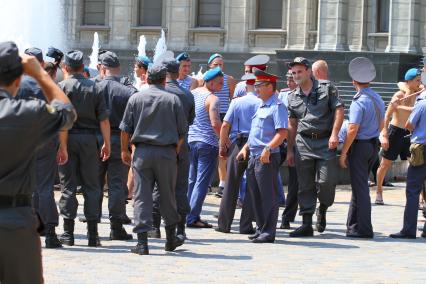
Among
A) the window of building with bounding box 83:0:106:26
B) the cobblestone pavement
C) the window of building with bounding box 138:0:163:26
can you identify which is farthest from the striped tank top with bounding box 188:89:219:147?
the window of building with bounding box 83:0:106:26

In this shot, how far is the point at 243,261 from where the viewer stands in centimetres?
1219

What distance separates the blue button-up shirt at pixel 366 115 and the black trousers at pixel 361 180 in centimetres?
10

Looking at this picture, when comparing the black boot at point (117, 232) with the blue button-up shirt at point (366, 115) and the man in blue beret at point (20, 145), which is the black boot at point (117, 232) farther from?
the man in blue beret at point (20, 145)

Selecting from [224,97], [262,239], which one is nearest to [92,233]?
[262,239]

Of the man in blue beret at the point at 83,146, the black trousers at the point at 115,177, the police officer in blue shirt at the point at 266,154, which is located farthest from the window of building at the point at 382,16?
the man in blue beret at the point at 83,146

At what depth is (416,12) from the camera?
43.0m

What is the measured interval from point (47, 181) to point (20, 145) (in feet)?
20.0

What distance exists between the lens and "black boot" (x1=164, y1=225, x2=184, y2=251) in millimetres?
12680

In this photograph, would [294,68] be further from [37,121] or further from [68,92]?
[37,121]

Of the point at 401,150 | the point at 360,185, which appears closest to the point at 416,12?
the point at 401,150

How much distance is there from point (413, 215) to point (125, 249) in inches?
135

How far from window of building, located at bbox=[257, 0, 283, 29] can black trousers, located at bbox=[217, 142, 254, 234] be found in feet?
108

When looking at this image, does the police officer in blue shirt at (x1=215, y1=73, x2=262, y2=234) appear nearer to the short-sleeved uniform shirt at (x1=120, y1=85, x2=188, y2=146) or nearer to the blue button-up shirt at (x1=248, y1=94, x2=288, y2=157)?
the blue button-up shirt at (x1=248, y1=94, x2=288, y2=157)

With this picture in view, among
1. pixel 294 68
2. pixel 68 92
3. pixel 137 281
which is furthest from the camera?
pixel 294 68
